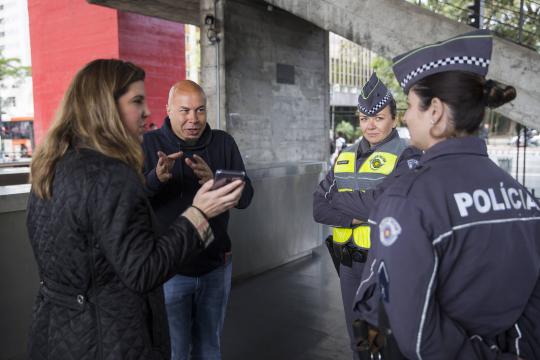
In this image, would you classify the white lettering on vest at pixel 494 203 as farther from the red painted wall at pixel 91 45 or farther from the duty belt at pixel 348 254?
the red painted wall at pixel 91 45

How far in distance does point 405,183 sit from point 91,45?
45.7 feet

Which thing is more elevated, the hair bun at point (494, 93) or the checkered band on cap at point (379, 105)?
the checkered band on cap at point (379, 105)

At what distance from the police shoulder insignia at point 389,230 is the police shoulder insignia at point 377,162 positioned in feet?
4.58

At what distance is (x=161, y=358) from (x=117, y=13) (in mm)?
12871

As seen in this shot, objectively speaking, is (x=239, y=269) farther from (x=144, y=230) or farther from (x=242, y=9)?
(x=144, y=230)

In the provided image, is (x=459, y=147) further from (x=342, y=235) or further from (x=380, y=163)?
(x=342, y=235)

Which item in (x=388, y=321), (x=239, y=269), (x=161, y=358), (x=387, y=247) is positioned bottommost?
(x=239, y=269)

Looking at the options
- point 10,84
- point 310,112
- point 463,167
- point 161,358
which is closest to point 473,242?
point 463,167

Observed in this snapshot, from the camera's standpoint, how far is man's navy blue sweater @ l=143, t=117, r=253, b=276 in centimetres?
236

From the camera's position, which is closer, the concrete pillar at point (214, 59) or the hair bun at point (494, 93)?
the hair bun at point (494, 93)

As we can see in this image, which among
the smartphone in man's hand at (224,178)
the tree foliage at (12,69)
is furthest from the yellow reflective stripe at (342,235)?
the tree foliage at (12,69)

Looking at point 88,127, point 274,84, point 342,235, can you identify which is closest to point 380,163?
point 342,235

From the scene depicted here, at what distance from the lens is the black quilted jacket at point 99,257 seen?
1.35 meters

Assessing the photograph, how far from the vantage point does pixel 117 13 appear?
12.6 metres
